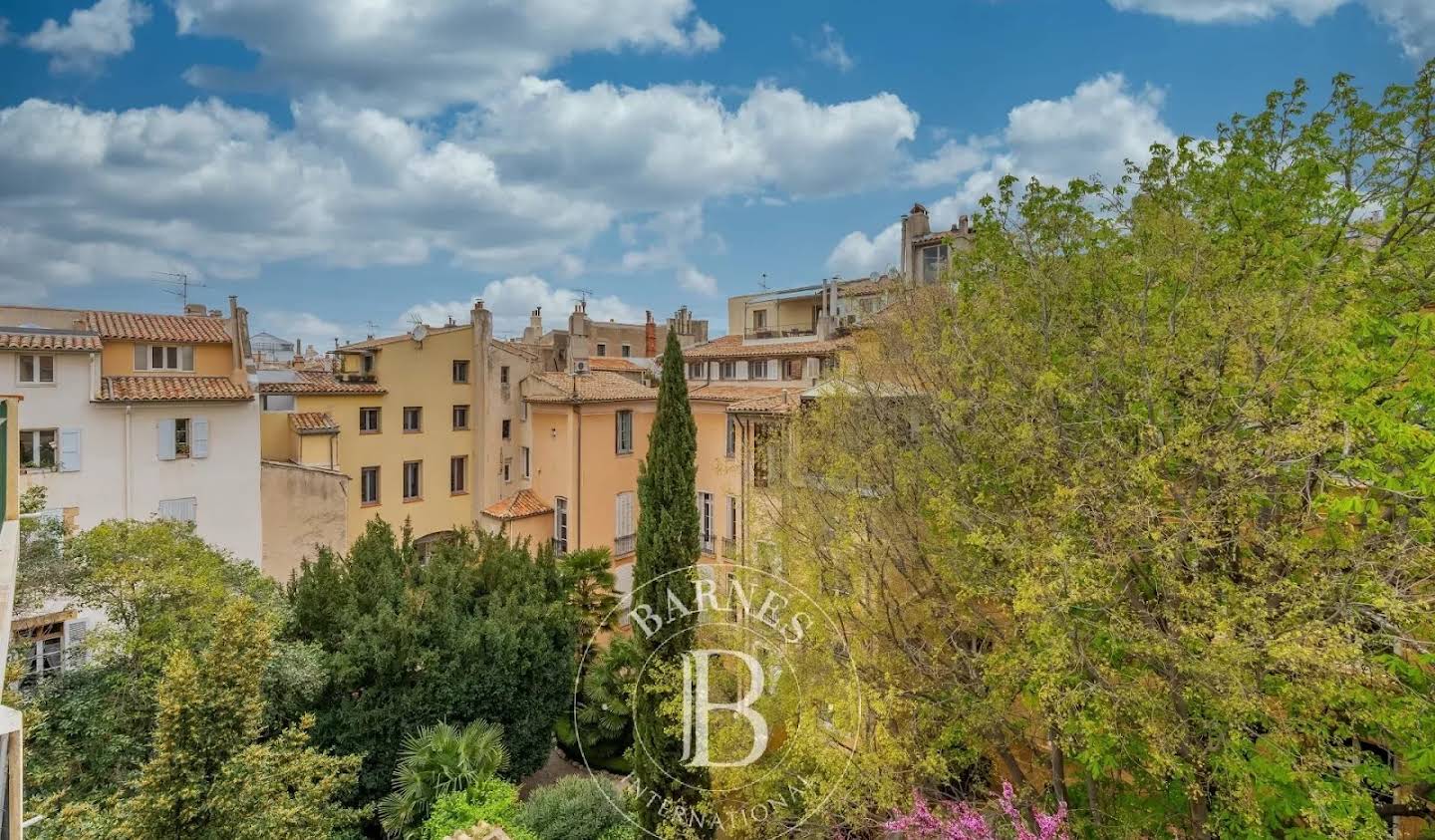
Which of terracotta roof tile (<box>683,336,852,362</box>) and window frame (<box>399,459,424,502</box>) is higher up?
terracotta roof tile (<box>683,336,852,362</box>)

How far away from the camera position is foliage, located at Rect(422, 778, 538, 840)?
12.7m

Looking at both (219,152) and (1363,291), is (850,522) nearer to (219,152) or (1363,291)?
(1363,291)

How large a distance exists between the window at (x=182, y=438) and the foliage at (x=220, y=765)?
47.5 feet

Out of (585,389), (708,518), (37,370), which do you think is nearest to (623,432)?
(585,389)

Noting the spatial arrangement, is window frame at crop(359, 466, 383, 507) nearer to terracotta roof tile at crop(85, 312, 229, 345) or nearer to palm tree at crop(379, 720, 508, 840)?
terracotta roof tile at crop(85, 312, 229, 345)

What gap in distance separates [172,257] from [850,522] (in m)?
27.5

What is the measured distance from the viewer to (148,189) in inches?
723

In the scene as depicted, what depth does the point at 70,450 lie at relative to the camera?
19.9m

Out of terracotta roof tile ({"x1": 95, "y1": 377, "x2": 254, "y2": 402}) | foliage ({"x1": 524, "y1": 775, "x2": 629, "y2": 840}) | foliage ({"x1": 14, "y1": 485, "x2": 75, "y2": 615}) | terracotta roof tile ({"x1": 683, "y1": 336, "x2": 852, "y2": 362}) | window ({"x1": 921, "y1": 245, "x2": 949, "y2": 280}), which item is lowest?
foliage ({"x1": 524, "y1": 775, "x2": 629, "y2": 840})

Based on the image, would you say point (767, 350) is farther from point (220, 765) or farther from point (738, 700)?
point (220, 765)

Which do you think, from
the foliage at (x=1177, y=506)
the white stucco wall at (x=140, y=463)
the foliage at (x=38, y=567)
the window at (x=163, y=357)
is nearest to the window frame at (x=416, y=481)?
the white stucco wall at (x=140, y=463)

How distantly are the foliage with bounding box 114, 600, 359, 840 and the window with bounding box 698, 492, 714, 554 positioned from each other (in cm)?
1403

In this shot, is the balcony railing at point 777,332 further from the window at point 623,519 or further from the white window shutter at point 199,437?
the white window shutter at point 199,437

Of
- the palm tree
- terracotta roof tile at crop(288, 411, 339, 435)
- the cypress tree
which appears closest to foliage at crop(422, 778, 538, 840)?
the palm tree
